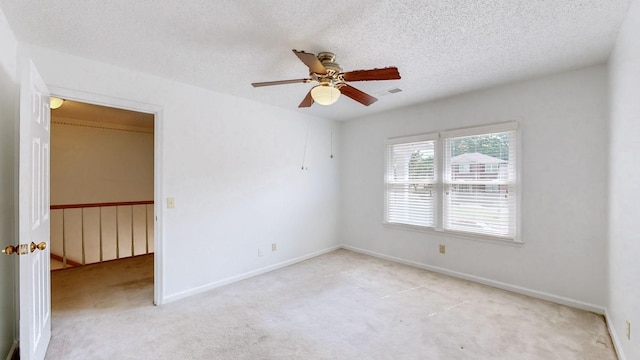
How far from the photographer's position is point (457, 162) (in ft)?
12.1

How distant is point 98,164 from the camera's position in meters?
5.32

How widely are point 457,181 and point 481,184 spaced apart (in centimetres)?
30

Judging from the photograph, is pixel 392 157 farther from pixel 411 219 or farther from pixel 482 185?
pixel 482 185

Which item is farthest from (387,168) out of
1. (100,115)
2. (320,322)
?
(100,115)

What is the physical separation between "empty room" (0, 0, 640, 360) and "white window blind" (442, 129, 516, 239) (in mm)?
26

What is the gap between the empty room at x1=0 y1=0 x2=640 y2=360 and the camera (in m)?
1.93

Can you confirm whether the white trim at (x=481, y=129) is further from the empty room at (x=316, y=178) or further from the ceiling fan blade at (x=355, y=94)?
the ceiling fan blade at (x=355, y=94)

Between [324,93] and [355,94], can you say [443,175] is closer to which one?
[355,94]

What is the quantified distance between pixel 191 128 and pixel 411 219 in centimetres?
335

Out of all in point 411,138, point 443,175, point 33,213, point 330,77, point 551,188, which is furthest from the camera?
point 411,138

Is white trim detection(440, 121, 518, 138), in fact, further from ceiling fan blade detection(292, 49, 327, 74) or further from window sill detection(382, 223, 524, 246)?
ceiling fan blade detection(292, 49, 327, 74)

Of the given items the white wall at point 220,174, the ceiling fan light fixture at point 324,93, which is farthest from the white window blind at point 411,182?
the ceiling fan light fixture at point 324,93

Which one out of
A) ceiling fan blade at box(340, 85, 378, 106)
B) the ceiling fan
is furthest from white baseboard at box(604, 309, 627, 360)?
ceiling fan blade at box(340, 85, 378, 106)

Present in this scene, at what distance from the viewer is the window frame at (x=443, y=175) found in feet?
10.5
